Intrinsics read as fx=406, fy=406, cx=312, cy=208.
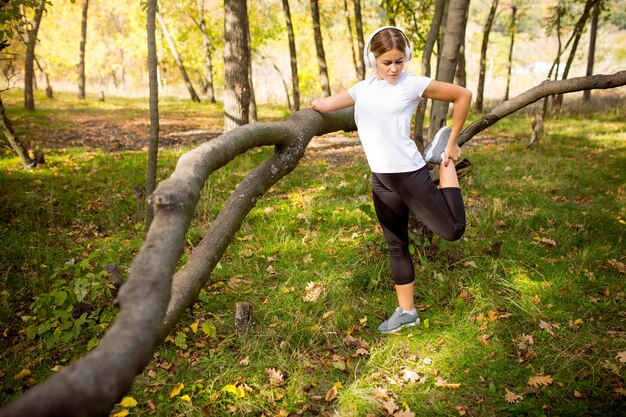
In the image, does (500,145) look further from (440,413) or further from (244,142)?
(244,142)

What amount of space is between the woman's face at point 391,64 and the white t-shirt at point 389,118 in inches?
2.2

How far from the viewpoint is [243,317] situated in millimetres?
3721

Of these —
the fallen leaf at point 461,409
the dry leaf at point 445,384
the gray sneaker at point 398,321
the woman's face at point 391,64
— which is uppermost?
the woman's face at point 391,64

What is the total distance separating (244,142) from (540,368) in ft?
9.65

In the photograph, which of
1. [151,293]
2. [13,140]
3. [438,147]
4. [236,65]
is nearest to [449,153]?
[438,147]

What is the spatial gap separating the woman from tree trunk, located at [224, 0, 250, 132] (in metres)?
6.01

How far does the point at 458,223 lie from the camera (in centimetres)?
311

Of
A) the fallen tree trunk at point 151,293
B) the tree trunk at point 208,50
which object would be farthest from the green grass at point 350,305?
the tree trunk at point 208,50

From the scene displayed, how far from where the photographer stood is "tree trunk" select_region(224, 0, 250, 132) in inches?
339

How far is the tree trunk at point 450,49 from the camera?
398cm

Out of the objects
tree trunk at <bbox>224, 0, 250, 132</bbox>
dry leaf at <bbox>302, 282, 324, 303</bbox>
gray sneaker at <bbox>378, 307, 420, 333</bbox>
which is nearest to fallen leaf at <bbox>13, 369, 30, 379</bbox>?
dry leaf at <bbox>302, 282, 324, 303</bbox>

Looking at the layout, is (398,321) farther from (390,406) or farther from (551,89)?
(551,89)

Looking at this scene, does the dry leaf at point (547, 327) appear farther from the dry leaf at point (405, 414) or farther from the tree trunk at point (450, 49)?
the tree trunk at point (450, 49)

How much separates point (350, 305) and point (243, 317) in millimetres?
1059
